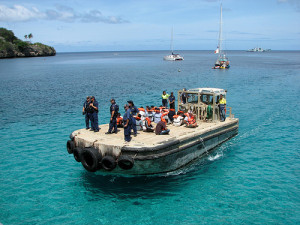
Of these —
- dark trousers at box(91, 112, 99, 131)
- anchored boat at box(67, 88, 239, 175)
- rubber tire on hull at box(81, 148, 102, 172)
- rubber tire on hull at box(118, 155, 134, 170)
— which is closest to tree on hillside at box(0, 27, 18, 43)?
dark trousers at box(91, 112, 99, 131)

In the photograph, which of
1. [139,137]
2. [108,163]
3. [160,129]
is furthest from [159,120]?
[108,163]

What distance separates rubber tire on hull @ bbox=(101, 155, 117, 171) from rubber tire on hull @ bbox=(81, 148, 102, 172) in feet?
1.00

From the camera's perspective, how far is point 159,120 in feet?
51.8

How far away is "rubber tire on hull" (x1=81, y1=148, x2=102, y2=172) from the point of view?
1231 centimetres

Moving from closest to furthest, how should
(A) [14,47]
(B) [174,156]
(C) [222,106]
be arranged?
(B) [174,156] → (C) [222,106] → (A) [14,47]

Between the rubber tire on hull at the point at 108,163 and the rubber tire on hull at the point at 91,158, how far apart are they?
304mm

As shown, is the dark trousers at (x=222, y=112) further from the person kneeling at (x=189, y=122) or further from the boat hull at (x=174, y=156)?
the person kneeling at (x=189, y=122)

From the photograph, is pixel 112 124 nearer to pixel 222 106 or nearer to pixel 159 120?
pixel 159 120

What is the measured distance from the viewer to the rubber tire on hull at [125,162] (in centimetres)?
1187

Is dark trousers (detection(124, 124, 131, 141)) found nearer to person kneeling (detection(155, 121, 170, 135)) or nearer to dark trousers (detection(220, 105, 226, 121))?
person kneeling (detection(155, 121, 170, 135))

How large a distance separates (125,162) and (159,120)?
4520 mm

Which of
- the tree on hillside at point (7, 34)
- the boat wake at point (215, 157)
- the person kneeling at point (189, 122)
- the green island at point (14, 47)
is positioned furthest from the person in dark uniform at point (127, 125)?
the tree on hillside at point (7, 34)

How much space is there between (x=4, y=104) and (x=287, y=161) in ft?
103

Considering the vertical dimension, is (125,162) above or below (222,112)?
below
